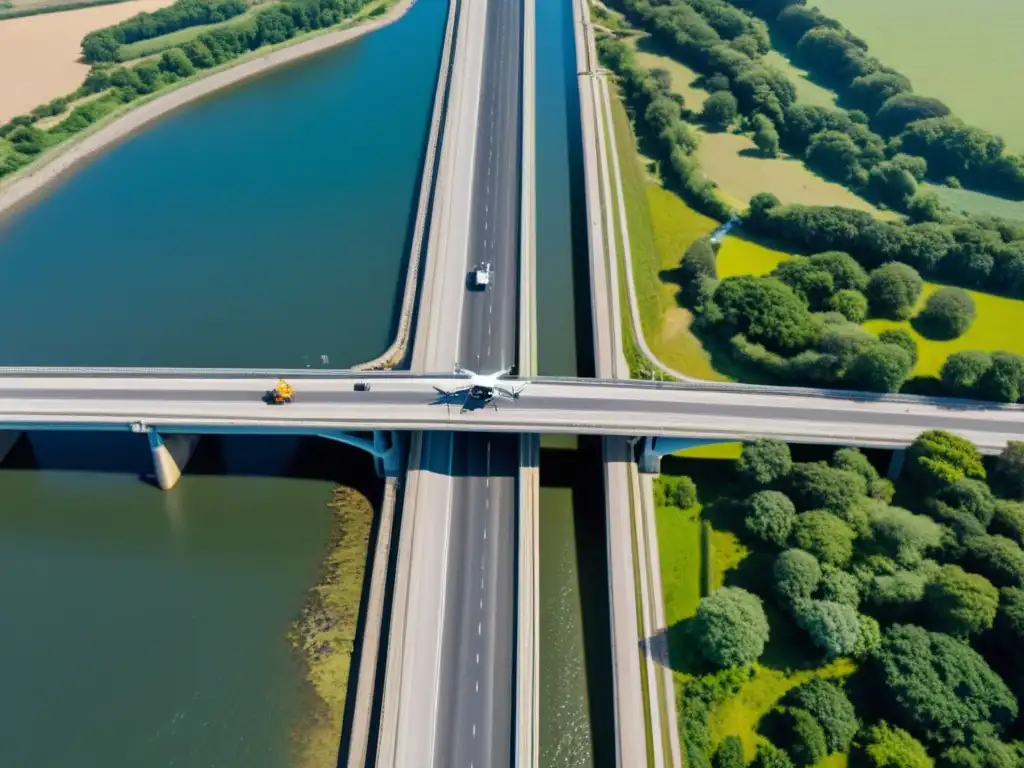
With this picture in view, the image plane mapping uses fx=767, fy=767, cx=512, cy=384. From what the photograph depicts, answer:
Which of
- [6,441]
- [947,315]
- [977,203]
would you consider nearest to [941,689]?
[947,315]

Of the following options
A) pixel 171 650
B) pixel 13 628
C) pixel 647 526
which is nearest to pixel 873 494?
pixel 647 526

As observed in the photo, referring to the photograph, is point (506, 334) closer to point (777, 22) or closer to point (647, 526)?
point (647, 526)

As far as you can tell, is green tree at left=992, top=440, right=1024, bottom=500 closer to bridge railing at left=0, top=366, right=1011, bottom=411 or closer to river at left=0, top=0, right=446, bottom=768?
bridge railing at left=0, top=366, right=1011, bottom=411

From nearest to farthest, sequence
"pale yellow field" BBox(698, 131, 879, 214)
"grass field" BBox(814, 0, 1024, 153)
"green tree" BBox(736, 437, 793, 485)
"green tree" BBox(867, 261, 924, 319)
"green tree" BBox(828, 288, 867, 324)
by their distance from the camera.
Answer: "green tree" BBox(736, 437, 793, 485) → "green tree" BBox(828, 288, 867, 324) → "green tree" BBox(867, 261, 924, 319) → "pale yellow field" BBox(698, 131, 879, 214) → "grass field" BBox(814, 0, 1024, 153)

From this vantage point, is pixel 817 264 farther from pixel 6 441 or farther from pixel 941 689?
pixel 6 441

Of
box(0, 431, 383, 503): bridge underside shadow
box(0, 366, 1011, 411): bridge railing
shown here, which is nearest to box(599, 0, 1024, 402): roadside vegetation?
box(0, 366, 1011, 411): bridge railing

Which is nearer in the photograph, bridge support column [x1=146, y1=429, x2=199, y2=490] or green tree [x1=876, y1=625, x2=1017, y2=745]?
green tree [x1=876, y1=625, x2=1017, y2=745]
